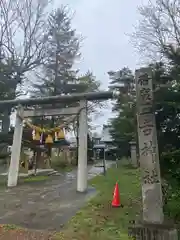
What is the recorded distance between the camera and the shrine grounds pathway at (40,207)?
5.41 metres

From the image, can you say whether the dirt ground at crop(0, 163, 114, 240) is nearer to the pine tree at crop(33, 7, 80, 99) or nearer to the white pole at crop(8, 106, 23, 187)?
the white pole at crop(8, 106, 23, 187)

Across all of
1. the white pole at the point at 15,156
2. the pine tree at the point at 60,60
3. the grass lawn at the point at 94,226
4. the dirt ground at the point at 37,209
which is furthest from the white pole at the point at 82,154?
the pine tree at the point at 60,60

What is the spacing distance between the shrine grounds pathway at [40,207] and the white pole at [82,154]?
400 mm

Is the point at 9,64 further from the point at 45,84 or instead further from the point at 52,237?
the point at 52,237

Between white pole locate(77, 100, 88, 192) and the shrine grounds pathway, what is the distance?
15.7 inches

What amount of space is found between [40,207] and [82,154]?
320 cm

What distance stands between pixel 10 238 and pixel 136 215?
3.08 meters

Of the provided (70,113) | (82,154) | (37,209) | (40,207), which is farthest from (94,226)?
(70,113)

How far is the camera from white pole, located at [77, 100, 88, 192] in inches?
360

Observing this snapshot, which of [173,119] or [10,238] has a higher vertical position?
[173,119]

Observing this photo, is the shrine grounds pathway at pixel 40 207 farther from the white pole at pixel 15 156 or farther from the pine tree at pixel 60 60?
the pine tree at pixel 60 60

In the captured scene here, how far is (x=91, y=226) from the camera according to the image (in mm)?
5121

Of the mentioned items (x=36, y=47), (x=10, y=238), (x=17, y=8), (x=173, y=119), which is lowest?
(x=10, y=238)

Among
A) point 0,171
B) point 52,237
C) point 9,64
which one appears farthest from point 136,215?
point 9,64
